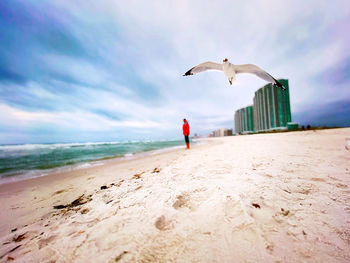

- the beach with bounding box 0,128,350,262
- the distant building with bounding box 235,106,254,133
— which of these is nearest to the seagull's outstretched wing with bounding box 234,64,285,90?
the beach with bounding box 0,128,350,262

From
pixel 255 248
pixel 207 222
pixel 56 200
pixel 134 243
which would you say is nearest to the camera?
pixel 255 248

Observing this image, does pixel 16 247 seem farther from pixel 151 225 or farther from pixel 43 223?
pixel 151 225

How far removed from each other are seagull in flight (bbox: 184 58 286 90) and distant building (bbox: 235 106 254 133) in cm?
6568

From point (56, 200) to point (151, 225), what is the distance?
277 cm

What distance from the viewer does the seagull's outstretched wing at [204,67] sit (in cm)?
666

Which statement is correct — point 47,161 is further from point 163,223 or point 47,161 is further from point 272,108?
point 272,108

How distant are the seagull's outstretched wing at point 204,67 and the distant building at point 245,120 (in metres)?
66.4

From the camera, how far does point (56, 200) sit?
9.38 feet

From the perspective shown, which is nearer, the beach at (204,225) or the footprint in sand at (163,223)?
the beach at (204,225)

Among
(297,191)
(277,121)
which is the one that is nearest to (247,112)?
(277,121)

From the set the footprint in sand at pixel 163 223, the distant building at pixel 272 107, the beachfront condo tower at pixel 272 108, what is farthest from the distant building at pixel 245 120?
the footprint in sand at pixel 163 223

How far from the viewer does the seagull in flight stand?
646 cm

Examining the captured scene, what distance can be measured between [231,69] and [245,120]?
230 ft

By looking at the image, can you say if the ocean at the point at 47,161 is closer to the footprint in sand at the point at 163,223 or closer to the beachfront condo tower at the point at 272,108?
the footprint in sand at the point at 163,223
